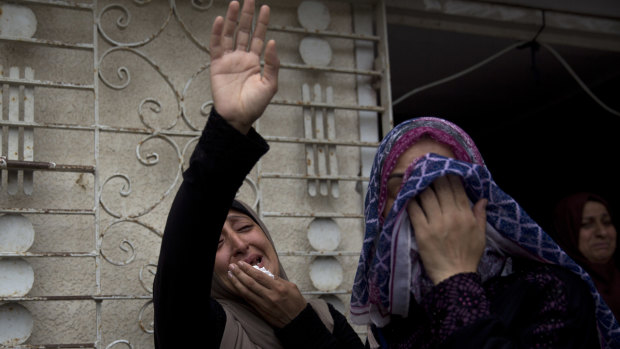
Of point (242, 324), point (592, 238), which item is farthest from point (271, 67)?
point (592, 238)

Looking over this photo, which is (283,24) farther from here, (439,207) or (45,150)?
(439,207)

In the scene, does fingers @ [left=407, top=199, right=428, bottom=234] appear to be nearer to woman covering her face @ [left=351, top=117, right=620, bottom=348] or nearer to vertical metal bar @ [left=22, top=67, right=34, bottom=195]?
woman covering her face @ [left=351, top=117, right=620, bottom=348]

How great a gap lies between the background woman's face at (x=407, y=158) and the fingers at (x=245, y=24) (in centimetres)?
42

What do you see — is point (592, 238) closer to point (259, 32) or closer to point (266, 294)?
point (266, 294)

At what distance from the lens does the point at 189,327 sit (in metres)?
1.52

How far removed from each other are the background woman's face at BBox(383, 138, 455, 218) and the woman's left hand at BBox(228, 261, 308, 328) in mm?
538

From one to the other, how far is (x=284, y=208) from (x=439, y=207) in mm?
1411

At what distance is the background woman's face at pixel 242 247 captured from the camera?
2074 millimetres

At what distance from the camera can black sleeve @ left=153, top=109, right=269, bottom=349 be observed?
133cm

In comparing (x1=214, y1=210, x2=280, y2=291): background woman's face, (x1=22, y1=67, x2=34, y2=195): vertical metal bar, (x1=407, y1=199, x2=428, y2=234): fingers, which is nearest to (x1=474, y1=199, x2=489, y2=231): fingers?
(x1=407, y1=199, x2=428, y2=234): fingers

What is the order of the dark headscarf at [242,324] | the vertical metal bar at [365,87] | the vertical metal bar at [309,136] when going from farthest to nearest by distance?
1. the vertical metal bar at [365,87]
2. the vertical metal bar at [309,136]
3. the dark headscarf at [242,324]

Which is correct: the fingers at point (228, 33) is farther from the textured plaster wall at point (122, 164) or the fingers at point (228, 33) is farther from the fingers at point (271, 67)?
the textured plaster wall at point (122, 164)

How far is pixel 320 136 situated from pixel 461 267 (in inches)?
62.1

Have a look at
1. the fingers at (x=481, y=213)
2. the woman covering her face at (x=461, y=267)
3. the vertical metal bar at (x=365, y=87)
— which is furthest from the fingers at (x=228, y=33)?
the vertical metal bar at (x=365, y=87)
